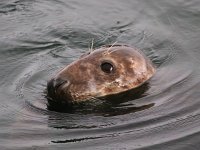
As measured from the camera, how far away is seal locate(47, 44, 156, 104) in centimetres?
646

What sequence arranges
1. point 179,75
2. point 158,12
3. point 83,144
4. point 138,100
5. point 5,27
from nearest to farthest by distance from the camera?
point 83,144 < point 138,100 < point 179,75 < point 5,27 < point 158,12

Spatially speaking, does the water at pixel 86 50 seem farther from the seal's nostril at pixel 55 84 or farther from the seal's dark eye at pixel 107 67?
the seal's dark eye at pixel 107 67

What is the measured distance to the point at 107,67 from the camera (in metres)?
6.76

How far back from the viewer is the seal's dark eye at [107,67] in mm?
6734

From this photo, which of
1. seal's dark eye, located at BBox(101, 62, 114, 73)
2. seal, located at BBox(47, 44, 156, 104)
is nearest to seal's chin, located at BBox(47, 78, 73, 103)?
seal, located at BBox(47, 44, 156, 104)

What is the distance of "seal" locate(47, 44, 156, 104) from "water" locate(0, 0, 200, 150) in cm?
25

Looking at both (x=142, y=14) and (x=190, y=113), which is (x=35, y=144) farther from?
(x=142, y=14)

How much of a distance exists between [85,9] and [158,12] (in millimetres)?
1502

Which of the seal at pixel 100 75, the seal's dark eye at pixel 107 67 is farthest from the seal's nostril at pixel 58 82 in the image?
the seal's dark eye at pixel 107 67

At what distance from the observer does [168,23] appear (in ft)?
33.2

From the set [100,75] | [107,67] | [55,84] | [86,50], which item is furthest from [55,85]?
[86,50]

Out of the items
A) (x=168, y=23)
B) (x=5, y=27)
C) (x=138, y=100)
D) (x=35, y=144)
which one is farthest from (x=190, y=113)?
(x=5, y=27)

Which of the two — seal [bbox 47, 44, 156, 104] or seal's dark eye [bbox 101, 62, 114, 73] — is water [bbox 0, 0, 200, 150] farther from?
seal's dark eye [bbox 101, 62, 114, 73]

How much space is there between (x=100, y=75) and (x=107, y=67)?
0.16m
